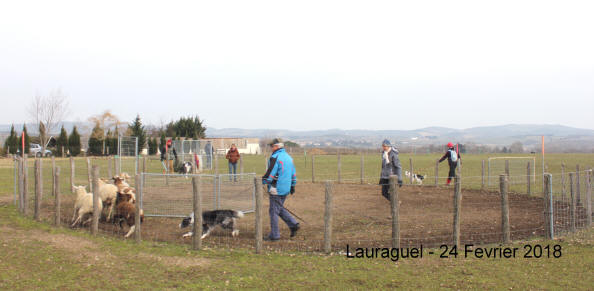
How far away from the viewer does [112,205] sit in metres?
10.2

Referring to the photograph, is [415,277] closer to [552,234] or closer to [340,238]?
[340,238]

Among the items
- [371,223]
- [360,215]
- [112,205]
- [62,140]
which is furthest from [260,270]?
[62,140]

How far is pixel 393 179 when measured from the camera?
7.40 meters

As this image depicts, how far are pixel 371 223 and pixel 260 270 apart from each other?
409 centimetres

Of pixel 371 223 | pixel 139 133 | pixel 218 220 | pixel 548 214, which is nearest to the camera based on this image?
pixel 548 214

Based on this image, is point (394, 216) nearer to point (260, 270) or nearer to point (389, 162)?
point (260, 270)

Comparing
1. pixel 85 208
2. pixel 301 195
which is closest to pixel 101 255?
pixel 85 208

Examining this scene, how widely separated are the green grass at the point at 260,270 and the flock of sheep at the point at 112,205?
1.28 metres

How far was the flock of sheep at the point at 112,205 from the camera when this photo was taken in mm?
8945

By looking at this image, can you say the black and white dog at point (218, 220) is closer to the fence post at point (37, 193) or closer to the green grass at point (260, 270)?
the green grass at point (260, 270)

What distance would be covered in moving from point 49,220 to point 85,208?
1383 mm

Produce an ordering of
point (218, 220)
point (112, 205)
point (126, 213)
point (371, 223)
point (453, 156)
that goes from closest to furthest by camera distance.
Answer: point (218, 220), point (126, 213), point (371, 223), point (112, 205), point (453, 156)

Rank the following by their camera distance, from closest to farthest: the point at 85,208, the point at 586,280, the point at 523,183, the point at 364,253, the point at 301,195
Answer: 1. the point at 586,280
2. the point at 364,253
3. the point at 85,208
4. the point at 301,195
5. the point at 523,183

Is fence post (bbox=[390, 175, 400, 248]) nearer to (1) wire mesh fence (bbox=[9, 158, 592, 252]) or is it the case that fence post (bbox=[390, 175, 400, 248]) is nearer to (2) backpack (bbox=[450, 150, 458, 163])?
(1) wire mesh fence (bbox=[9, 158, 592, 252])
